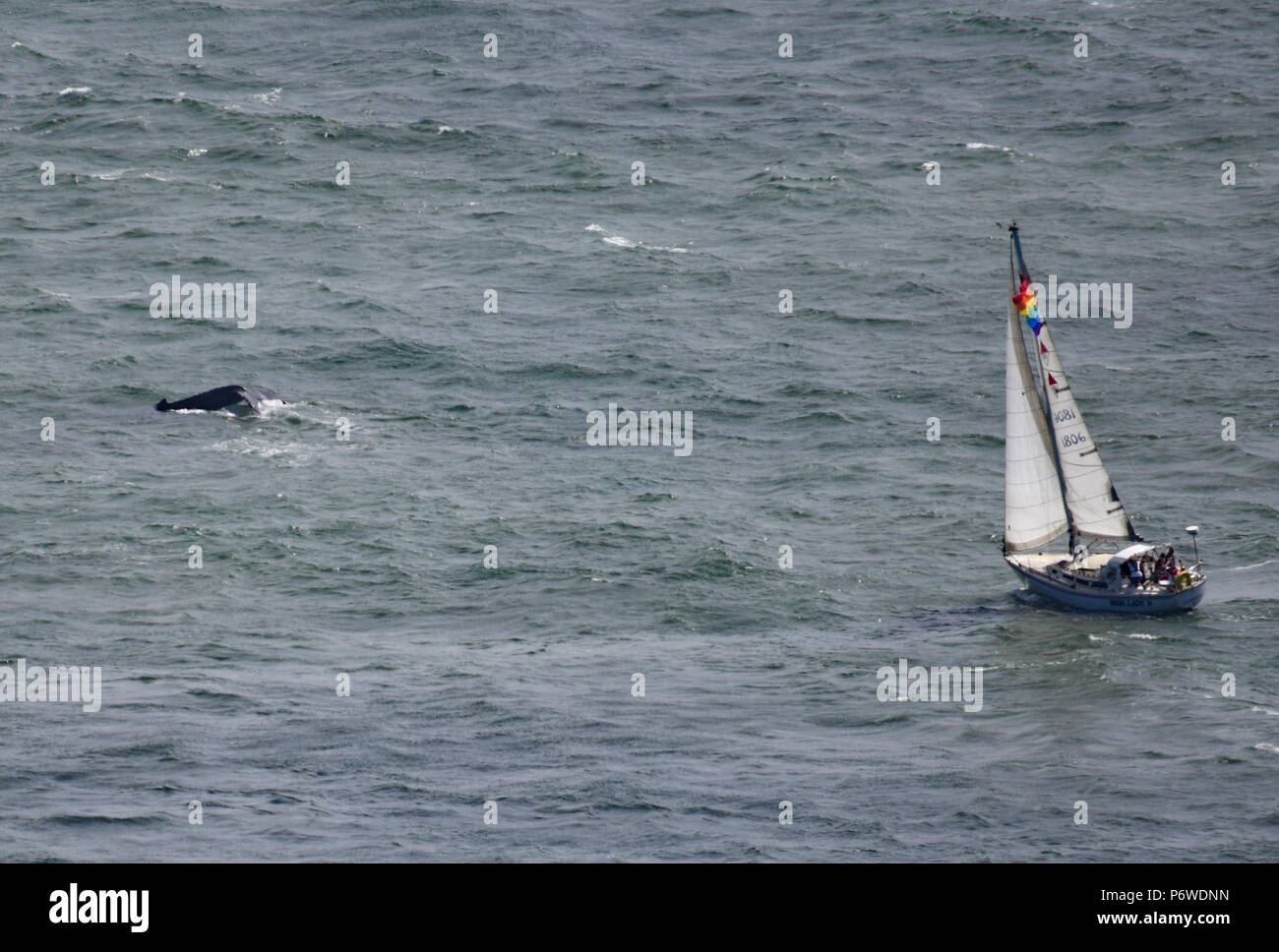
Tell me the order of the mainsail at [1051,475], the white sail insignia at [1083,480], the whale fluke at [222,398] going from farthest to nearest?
1. the whale fluke at [222,398]
2. the white sail insignia at [1083,480]
3. the mainsail at [1051,475]

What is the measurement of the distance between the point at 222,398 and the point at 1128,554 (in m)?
37.1

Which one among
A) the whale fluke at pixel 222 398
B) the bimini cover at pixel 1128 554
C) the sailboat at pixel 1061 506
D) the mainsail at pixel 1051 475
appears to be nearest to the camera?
the bimini cover at pixel 1128 554

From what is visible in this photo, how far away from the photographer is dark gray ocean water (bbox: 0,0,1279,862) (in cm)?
4884

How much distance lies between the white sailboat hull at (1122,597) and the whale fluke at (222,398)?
33.2 metres

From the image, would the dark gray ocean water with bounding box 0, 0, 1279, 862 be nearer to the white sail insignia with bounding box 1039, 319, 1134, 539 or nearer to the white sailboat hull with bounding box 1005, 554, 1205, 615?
the white sailboat hull with bounding box 1005, 554, 1205, 615

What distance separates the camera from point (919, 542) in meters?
68.7

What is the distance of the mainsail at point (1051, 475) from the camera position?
61406 mm

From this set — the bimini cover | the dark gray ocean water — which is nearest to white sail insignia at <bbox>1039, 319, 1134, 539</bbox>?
the bimini cover

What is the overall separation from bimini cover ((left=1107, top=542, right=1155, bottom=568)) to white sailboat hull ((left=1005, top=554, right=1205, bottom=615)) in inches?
29.8

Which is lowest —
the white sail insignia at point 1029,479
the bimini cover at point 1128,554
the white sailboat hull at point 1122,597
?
the white sailboat hull at point 1122,597

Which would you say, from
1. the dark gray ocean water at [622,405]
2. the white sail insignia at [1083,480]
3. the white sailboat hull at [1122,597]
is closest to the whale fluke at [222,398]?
the dark gray ocean water at [622,405]

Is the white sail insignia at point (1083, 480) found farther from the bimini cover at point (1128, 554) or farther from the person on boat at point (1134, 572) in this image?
the bimini cover at point (1128, 554)

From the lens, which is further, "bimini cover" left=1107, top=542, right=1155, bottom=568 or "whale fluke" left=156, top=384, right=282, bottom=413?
"whale fluke" left=156, top=384, right=282, bottom=413

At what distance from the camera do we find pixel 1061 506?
205 ft
